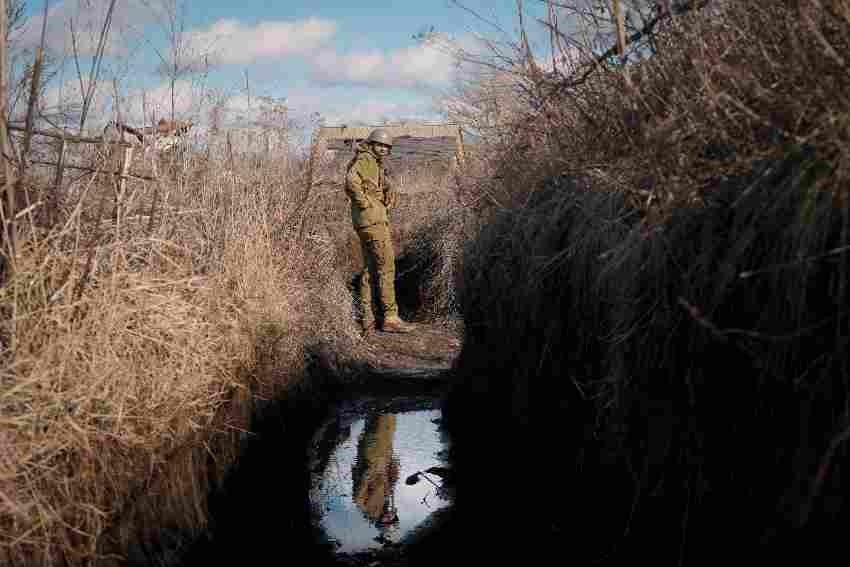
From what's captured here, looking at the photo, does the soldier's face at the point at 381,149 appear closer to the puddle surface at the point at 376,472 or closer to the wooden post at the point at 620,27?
the puddle surface at the point at 376,472

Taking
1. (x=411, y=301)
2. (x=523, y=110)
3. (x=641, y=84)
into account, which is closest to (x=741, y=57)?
(x=641, y=84)

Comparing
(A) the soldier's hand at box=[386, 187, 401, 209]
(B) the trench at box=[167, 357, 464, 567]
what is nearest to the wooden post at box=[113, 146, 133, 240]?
(B) the trench at box=[167, 357, 464, 567]

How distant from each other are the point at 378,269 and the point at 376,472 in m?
5.12

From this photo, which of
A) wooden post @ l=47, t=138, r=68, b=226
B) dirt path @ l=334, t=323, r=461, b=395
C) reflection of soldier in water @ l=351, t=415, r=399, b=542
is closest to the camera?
wooden post @ l=47, t=138, r=68, b=226

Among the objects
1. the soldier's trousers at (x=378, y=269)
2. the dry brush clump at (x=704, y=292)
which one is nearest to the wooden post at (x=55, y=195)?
the dry brush clump at (x=704, y=292)

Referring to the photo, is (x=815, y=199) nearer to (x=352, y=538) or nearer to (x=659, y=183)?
(x=659, y=183)

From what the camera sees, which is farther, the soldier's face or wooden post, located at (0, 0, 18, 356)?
the soldier's face

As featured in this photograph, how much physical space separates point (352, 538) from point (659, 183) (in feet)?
8.48

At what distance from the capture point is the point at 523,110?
559cm

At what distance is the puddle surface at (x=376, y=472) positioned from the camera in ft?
16.5

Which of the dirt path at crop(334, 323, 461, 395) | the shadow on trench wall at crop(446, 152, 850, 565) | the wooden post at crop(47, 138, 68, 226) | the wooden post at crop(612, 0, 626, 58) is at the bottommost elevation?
the dirt path at crop(334, 323, 461, 395)

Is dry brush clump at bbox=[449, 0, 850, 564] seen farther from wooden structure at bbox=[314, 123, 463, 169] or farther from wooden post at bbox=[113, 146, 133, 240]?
wooden structure at bbox=[314, 123, 463, 169]

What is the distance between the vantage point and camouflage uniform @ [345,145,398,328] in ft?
35.1

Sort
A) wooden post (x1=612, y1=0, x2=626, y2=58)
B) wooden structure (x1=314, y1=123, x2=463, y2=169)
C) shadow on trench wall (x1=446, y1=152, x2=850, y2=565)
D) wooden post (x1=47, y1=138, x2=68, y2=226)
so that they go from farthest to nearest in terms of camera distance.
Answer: wooden structure (x1=314, y1=123, x2=463, y2=169) < wooden post (x1=47, y1=138, x2=68, y2=226) < wooden post (x1=612, y1=0, x2=626, y2=58) < shadow on trench wall (x1=446, y1=152, x2=850, y2=565)
